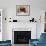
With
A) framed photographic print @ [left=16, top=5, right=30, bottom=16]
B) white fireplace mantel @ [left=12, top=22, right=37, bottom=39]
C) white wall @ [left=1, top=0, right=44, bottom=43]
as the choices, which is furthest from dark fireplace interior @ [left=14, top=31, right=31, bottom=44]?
framed photographic print @ [left=16, top=5, right=30, bottom=16]

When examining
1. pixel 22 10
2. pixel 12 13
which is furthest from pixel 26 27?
pixel 12 13

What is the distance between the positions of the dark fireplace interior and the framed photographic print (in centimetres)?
112

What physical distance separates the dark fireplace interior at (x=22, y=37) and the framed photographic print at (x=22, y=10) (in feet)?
3.67

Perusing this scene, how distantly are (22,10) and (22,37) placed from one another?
1.67 metres

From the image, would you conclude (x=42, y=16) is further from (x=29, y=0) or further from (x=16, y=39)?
(x=16, y=39)

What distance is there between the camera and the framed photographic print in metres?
8.95

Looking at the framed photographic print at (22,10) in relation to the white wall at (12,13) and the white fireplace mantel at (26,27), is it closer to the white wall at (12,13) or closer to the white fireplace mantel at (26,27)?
the white wall at (12,13)

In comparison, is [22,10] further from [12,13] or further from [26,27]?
[26,27]

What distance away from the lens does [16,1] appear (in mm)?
8883

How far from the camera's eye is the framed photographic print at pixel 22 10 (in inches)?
352

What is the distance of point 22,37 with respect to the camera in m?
9.17

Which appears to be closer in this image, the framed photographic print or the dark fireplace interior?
the framed photographic print

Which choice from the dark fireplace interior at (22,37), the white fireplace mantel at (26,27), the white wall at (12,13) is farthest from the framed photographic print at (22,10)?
the dark fireplace interior at (22,37)

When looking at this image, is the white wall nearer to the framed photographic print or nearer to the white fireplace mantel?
the framed photographic print
